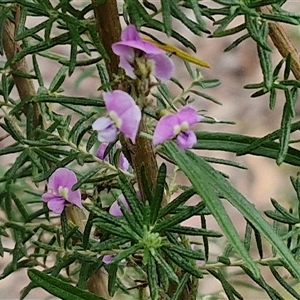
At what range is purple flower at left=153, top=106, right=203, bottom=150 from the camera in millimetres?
435

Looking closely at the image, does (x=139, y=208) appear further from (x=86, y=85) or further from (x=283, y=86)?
(x=86, y=85)

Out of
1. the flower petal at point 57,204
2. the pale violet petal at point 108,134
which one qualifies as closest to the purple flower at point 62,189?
the flower petal at point 57,204

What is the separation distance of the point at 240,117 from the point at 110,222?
71.0 inches

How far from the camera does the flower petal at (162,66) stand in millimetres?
439

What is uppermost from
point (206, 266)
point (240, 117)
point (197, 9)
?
point (240, 117)

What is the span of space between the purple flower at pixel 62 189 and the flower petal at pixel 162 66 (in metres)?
0.15

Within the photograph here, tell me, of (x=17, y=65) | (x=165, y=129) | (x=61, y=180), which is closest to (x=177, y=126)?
(x=165, y=129)

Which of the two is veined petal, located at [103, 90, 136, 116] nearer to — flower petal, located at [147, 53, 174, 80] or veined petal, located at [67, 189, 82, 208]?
flower petal, located at [147, 53, 174, 80]

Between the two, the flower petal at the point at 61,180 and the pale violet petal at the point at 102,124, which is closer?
the pale violet petal at the point at 102,124

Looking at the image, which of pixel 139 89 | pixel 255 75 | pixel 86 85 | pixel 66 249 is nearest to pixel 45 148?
pixel 66 249

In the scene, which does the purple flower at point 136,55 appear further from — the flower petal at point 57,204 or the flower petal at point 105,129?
the flower petal at point 57,204

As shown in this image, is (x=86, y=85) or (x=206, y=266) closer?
(x=206, y=266)

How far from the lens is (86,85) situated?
87.4 inches

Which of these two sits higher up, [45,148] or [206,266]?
[45,148]
